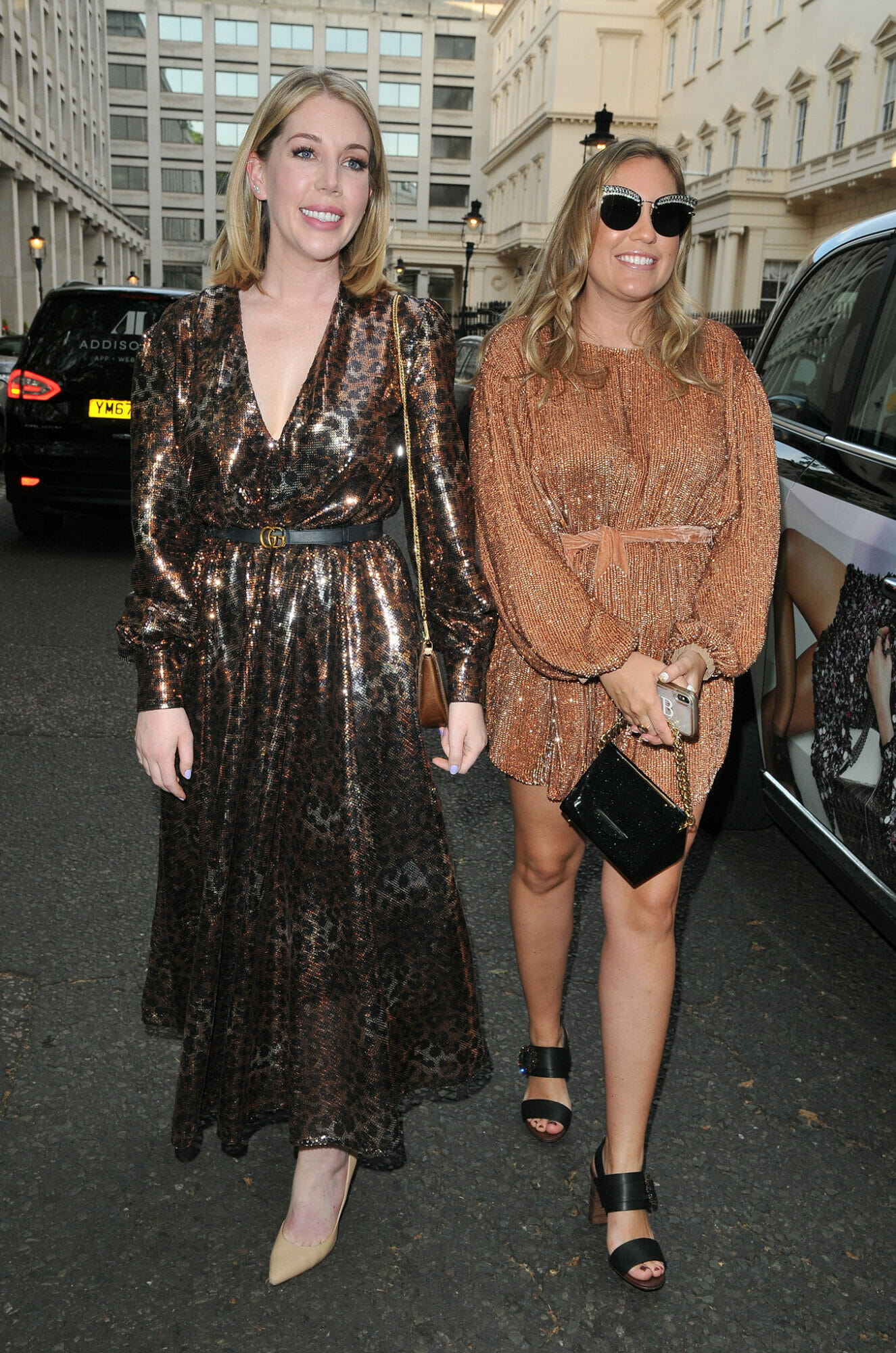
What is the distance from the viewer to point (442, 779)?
5043 millimetres

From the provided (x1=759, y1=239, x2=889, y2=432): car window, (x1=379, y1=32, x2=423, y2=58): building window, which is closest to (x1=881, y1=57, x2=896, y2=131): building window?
(x1=759, y1=239, x2=889, y2=432): car window

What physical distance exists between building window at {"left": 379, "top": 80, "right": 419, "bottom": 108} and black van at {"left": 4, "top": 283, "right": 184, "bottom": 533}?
302ft

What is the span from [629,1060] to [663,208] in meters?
1.64

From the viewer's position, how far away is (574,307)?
243 cm

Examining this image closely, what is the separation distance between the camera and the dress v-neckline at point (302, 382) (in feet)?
6.81

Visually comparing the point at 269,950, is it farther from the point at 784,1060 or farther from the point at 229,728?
the point at 784,1060

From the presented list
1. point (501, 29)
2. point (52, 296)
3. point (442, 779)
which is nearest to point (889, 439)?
point (442, 779)

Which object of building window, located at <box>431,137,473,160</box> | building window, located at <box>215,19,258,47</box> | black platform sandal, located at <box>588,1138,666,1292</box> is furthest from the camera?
building window, located at <box>215,19,258,47</box>

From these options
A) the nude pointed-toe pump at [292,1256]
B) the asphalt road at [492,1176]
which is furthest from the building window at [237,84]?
the nude pointed-toe pump at [292,1256]

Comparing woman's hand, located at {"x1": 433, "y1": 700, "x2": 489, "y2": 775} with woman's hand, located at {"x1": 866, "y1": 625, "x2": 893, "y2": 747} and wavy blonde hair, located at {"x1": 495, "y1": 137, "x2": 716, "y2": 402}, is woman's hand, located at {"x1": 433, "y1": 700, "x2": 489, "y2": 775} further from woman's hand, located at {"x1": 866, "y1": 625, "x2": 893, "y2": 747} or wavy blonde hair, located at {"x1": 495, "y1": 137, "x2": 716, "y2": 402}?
woman's hand, located at {"x1": 866, "y1": 625, "x2": 893, "y2": 747}

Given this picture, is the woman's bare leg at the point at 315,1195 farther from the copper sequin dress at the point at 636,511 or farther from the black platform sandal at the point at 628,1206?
the copper sequin dress at the point at 636,511

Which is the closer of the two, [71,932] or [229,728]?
[229,728]

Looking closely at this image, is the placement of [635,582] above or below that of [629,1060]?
above

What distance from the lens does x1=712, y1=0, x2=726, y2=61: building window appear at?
4878 cm
